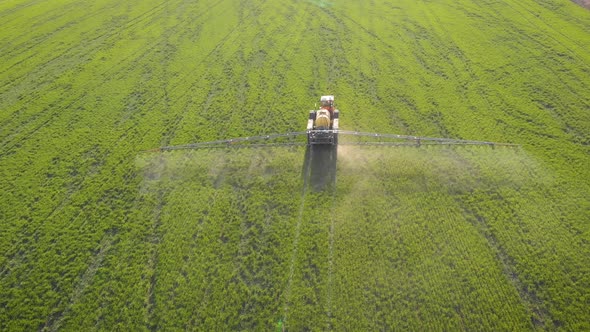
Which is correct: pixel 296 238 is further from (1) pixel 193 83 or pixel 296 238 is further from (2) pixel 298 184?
(1) pixel 193 83

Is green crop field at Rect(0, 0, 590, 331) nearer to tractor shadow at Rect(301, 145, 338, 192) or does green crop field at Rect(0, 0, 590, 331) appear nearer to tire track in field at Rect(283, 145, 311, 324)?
tire track in field at Rect(283, 145, 311, 324)

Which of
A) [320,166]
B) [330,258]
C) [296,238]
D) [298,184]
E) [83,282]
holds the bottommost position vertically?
[83,282]

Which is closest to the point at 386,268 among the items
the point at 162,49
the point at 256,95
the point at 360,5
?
the point at 256,95

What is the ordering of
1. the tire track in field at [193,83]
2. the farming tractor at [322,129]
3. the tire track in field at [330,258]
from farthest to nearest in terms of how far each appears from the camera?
the tire track in field at [193,83] → the farming tractor at [322,129] → the tire track in field at [330,258]

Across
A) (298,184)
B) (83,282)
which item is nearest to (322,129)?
(298,184)

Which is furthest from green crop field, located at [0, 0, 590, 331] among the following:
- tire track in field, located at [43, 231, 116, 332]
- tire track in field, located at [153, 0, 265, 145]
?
tire track in field, located at [153, 0, 265, 145]

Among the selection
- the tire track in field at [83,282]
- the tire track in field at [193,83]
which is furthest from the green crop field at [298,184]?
the tire track in field at [193,83]

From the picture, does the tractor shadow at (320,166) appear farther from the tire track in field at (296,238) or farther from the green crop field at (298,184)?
the green crop field at (298,184)
